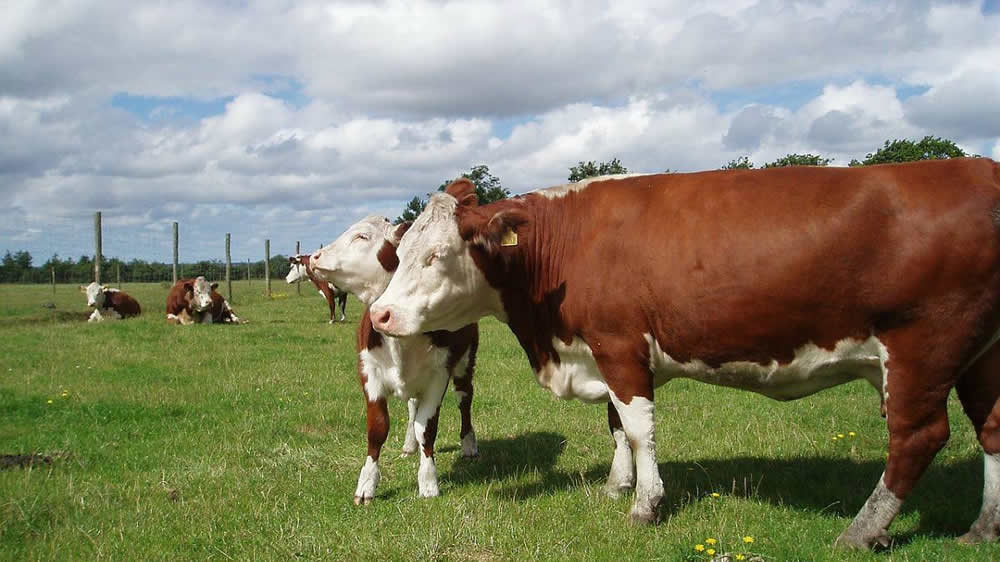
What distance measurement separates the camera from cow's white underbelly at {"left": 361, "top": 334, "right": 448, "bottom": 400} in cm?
589

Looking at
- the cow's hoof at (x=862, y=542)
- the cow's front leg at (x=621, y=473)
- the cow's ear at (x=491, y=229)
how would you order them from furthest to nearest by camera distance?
the cow's front leg at (x=621, y=473)
the cow's ear at (x=491, y=229)
the cow's hoof at (x=862, y=542)

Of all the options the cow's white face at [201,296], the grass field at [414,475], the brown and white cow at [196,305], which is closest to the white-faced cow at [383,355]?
the grass field at [414,475]

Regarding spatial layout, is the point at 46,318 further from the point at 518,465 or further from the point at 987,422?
the point at 987,422

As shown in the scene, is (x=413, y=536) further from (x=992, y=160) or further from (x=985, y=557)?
(x=992, y=160)

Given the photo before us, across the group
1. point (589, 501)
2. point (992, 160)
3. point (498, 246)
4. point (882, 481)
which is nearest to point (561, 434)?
point (589, 501)

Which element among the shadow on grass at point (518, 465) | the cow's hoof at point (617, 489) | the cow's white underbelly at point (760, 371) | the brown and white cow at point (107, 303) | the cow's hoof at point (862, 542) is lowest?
the shadow on grass at point (518, 465)

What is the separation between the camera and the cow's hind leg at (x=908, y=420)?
4258 mm

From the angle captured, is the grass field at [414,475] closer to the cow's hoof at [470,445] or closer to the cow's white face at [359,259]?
the cow's hoof at [470,445]

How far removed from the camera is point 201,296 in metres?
20.9

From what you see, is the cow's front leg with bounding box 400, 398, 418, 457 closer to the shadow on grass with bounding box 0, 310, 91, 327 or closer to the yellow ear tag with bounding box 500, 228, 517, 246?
the yellow ear tag with bounding box 500, 228, 517, 246

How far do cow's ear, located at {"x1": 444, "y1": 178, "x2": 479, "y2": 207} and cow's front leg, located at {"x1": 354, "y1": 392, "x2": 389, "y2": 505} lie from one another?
1.71m

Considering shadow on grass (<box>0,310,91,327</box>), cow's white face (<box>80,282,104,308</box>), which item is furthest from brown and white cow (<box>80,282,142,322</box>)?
shadow on grass (<box>0,310,91,327</box>)

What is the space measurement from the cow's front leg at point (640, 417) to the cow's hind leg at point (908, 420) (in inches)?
49.7

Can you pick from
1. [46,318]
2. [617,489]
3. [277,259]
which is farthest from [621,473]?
[277,259]
